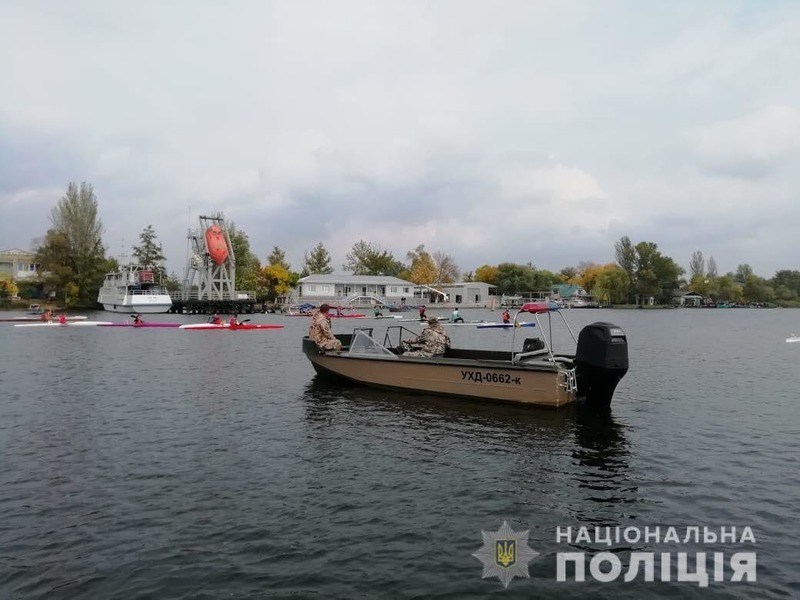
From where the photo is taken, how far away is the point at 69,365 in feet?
79.5

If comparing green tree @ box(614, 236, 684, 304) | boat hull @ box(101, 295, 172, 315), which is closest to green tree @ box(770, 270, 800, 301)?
green tree @ box(614, 236, 684, 304)

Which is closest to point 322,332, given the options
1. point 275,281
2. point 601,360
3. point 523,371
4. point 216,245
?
point 523,371

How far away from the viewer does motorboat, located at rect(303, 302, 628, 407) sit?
1334 cm

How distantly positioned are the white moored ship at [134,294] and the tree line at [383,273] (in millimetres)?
10185

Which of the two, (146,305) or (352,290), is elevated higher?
(352,290)

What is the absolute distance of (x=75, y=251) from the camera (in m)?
91.8

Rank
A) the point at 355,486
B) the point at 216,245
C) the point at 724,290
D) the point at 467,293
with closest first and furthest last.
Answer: the point at 355,486
the point at 216,245
the point at 467,293
the point at 724,290

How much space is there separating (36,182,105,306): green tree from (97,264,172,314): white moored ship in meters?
8.35

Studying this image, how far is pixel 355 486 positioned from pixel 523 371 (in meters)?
6.33

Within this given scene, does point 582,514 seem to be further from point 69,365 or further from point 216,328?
point 216,328

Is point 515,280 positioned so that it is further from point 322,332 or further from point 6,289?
point 322,332

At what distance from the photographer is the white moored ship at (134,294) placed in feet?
255

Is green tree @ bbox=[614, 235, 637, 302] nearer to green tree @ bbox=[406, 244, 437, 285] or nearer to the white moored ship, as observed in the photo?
green tree @ bbox=[406, 244, 437, 285]

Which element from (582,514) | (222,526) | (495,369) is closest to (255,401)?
(495,369)
